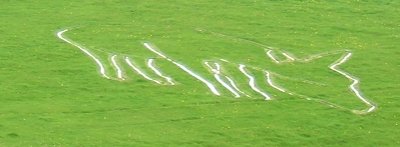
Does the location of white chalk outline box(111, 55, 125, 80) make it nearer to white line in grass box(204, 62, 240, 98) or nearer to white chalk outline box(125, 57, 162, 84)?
white chalk outline box(125, 57, 162, 84)

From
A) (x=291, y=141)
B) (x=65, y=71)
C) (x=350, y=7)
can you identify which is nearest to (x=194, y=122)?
(x=291, y=141)

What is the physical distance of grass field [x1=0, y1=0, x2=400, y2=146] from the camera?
4038 cm

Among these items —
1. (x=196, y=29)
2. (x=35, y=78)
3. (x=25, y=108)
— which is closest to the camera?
(x=25, y=108)

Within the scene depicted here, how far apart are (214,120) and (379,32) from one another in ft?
68.4

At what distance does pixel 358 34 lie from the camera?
5947 cm

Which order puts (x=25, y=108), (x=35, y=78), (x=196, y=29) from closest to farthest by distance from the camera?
(x=25, y=108)
(x=35, y=78)
(x=196, y=29)

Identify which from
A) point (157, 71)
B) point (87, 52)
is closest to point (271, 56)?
point (157, 71)

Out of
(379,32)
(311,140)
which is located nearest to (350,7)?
(379,32)

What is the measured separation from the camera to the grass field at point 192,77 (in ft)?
132

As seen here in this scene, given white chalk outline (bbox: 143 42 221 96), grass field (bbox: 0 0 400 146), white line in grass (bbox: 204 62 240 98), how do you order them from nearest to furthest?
grass field (bbox: 0 0 400 146)
white line in grass (bbox: 204 62 240 98)
white chalk outline (bbox: 143 42 221 96)

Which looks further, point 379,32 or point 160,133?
point 379,32

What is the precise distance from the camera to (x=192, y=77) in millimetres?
48781

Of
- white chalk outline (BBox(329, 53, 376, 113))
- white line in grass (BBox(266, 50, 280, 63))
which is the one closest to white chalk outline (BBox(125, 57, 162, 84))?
white line in grass (BBox(266, 50, 280, 63))

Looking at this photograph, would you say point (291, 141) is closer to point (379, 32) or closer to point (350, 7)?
point (379, 32)
